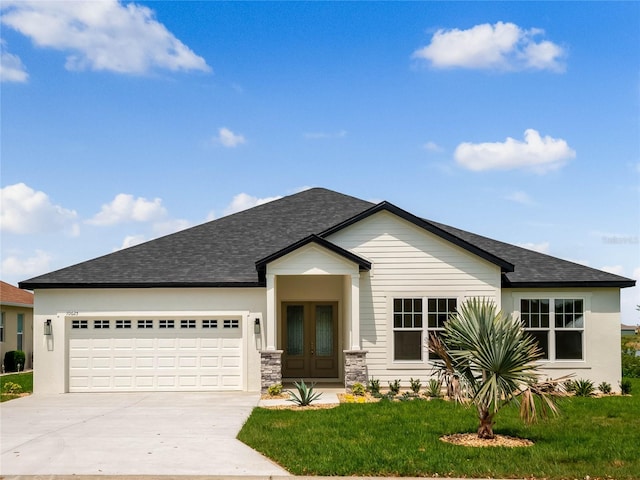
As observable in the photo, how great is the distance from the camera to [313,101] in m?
19.6

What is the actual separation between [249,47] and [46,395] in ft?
35.8

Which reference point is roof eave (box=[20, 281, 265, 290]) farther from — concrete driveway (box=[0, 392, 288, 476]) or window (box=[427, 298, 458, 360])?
window (box=[427, 298, 458, 360])

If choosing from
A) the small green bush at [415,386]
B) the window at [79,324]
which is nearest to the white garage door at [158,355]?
the window at [79,324]

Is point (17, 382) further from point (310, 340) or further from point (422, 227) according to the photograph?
point (422, 227)

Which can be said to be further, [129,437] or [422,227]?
[422,227]

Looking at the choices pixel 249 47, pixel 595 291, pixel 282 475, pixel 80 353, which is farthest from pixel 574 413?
pixel 80 353

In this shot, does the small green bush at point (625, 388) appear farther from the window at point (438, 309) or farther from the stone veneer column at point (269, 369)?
the stone veneer column at point (269, 369)

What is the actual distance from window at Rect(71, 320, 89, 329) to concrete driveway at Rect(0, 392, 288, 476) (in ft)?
8.14

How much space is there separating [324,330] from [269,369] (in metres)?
4.05

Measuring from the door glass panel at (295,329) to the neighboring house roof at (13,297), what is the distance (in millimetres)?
13291

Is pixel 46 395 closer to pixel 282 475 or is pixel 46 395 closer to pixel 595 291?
pixel 282 475

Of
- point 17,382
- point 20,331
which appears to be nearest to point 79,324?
point 17,382

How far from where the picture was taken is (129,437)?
41.2 ft

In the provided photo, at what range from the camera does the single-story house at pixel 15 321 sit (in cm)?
3030
